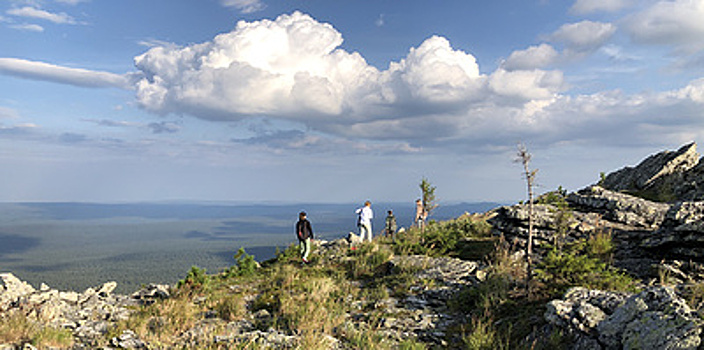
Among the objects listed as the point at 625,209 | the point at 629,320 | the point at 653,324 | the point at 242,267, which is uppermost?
the point at 625,209

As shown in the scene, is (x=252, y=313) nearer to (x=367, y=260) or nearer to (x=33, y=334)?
(x=33, y=334)

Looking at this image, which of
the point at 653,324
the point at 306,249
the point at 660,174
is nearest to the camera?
the point at 653,324

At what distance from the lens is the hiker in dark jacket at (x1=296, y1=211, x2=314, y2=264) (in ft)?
55.3

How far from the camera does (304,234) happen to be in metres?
16.8

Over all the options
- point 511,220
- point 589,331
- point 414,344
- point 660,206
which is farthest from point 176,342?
point 660,206

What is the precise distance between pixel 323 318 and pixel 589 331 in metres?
5.61

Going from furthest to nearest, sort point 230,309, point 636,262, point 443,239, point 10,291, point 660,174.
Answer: point 660,174, point 443,239, point 10,291, point 636,262, point 230,309

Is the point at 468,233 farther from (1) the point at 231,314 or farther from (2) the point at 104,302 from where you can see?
(2) the point at 104,302

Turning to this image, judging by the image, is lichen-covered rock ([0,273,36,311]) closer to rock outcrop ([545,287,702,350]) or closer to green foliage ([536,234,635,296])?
rock outcrop ([545,287,702,350])

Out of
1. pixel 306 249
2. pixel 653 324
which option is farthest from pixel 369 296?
pixel 653 324

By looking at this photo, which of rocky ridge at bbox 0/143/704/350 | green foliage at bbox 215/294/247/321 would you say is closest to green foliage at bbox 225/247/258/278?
rocky ridge at bbox 0/143/704/350

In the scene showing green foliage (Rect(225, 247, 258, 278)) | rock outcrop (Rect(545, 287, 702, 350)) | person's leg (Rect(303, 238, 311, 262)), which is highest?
rock outcrop (Rect(545, 287, 702, 350))

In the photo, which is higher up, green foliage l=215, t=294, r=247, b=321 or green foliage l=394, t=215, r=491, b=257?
green foliage l=394, t=215, r=491, b=257

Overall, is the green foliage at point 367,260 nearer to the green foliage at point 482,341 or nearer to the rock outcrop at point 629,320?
the green foliage at point 482,341
